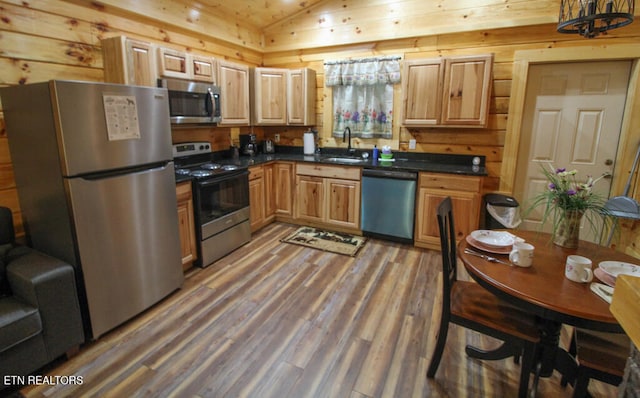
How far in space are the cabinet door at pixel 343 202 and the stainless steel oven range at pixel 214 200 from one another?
100cm

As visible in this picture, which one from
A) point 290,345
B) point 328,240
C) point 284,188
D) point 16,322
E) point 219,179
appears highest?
point 219,179

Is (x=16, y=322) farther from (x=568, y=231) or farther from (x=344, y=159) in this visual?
(x=344, y=159)

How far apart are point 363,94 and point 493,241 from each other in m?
2.91

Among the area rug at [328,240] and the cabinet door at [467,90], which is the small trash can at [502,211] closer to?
the cabinet door at [467,90]

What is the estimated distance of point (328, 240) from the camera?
3.96 meters

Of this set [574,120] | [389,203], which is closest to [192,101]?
[389,203]

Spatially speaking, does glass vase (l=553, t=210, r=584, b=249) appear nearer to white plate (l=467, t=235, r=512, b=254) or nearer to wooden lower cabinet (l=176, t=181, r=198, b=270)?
white plate (l=467, t=235, r=512, b=254)

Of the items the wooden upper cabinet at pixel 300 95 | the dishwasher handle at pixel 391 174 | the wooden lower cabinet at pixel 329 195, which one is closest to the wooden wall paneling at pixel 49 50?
the wooden upper cabinet at pixel 300 95

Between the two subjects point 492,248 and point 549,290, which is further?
point 492,248

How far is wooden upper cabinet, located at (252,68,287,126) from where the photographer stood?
4.20 m

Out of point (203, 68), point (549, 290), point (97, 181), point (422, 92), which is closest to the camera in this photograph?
point (549, 290)

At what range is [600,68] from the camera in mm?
3250

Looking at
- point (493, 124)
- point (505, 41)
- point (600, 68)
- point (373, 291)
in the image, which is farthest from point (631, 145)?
point (373, 291)

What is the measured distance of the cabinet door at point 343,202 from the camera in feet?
13.0
